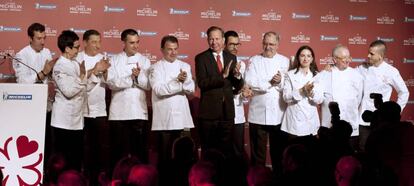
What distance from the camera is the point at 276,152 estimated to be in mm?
5848

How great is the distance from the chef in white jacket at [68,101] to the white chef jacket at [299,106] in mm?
2016

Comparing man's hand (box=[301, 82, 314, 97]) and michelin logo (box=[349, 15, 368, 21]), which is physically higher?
michelin logo (box=[349, 15, 368, 21])

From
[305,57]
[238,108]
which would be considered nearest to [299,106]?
[305,57]

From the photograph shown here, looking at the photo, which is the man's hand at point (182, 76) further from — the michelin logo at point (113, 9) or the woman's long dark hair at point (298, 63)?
the michelin logo at point (113, 9)

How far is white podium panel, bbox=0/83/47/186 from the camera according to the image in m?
3.86

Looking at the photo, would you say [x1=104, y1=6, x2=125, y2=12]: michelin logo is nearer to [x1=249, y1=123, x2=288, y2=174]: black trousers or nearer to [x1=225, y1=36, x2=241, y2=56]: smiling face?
[x1=225, y1=36, x2=241, y2=56]: smiling face

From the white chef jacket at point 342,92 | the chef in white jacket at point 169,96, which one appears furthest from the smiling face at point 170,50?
the white chef jacket at point 342,92

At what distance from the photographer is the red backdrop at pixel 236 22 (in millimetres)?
6441

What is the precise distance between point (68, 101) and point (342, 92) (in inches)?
109

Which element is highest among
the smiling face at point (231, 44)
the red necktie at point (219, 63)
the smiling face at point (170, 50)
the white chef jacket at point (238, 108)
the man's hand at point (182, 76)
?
the smiling face at point (231, 44)

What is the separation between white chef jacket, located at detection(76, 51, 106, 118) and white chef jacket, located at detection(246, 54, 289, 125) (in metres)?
1.52

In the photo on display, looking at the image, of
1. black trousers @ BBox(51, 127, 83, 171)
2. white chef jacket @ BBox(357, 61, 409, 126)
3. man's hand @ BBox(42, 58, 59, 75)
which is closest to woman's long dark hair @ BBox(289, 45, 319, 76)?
white chef jacket @ BBox(357, 61, 409, 126)

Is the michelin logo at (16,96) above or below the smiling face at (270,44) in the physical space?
below

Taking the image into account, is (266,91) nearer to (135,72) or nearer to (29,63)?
(135,72)
